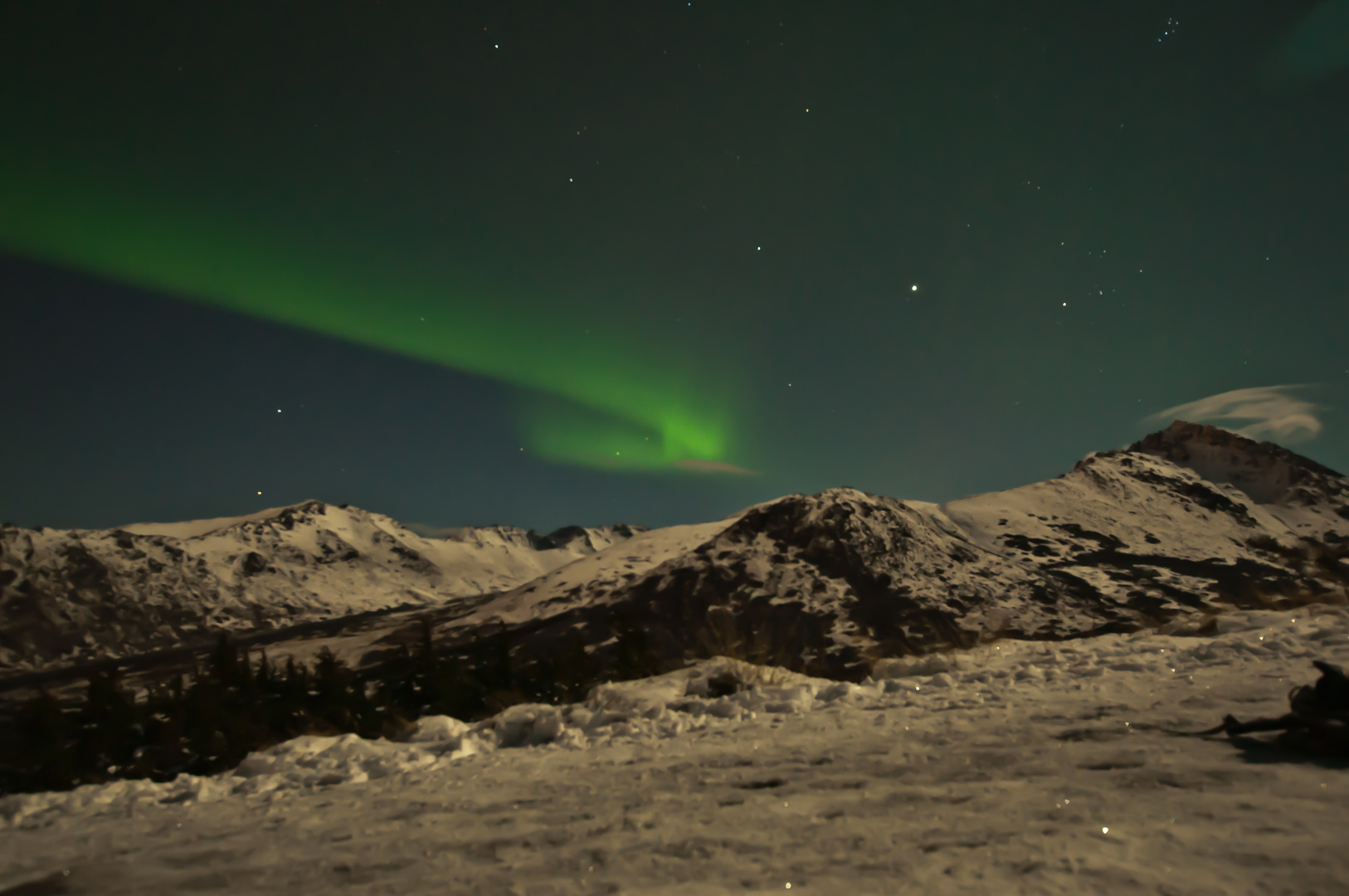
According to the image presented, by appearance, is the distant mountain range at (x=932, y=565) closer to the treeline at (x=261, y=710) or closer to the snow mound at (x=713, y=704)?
the treeline at (x=261, y=710)

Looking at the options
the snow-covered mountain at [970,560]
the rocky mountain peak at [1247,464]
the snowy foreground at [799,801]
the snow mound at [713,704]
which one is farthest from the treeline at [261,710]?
the rocky mountain peak at [1247,464]

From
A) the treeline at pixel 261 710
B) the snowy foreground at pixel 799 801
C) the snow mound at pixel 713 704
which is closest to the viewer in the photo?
the snowy foreground at pixel 799 801

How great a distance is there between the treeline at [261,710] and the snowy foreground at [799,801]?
2713mm

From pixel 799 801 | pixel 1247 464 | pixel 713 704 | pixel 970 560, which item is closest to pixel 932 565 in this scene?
pixel 970 560

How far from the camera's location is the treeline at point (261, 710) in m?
9.73

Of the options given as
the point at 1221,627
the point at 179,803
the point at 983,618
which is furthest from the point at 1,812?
the point at 983,618

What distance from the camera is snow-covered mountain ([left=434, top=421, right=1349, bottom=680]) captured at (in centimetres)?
7694

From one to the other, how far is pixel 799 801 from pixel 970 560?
97673 millimetres

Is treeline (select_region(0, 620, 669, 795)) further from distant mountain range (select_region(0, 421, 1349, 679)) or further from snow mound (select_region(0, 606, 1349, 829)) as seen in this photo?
distant mountain range (select_region(0, 421, 1349, 679))

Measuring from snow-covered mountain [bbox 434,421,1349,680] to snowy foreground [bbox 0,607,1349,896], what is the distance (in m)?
57.2

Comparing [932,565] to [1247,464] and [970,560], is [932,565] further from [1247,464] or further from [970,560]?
[1247,464]

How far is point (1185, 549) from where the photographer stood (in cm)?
9256

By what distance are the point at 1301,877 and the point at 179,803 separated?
25.4 ft

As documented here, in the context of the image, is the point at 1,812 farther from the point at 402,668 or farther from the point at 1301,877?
the point at 1301,877
